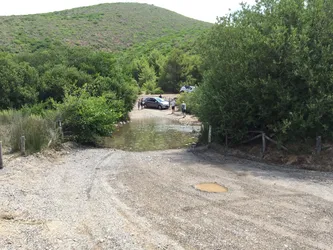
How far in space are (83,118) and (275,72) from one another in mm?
9611

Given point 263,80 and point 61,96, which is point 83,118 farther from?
point 263,80

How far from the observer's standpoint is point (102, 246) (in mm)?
6664

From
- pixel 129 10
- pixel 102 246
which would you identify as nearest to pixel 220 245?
pixel 102 246

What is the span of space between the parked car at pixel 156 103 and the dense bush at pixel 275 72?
27.8 metres

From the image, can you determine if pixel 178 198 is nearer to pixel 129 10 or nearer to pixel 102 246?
pixel 102 246

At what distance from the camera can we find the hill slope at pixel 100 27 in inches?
2803

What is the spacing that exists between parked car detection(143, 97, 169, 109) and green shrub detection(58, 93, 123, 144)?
25271 millimetres

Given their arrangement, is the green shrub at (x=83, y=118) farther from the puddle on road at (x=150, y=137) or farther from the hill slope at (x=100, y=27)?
the hill slope at (x=100, y=27)

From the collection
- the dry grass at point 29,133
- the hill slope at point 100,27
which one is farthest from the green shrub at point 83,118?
the hill slope at point 100,27

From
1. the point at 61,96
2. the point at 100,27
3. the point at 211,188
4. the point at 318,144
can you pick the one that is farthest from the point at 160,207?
the point at 100,27

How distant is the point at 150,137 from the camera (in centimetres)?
2408

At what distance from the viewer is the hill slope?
71.2 meters

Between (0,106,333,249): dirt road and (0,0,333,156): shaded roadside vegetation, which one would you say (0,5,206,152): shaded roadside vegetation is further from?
(0,106,333,249): dirt road

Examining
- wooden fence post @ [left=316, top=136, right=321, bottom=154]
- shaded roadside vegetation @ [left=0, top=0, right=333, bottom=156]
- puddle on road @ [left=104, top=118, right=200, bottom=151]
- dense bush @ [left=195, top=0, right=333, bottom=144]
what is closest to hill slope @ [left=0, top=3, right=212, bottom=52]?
puddle on road @ [left=104, top=118, right=200, bottom=151]
